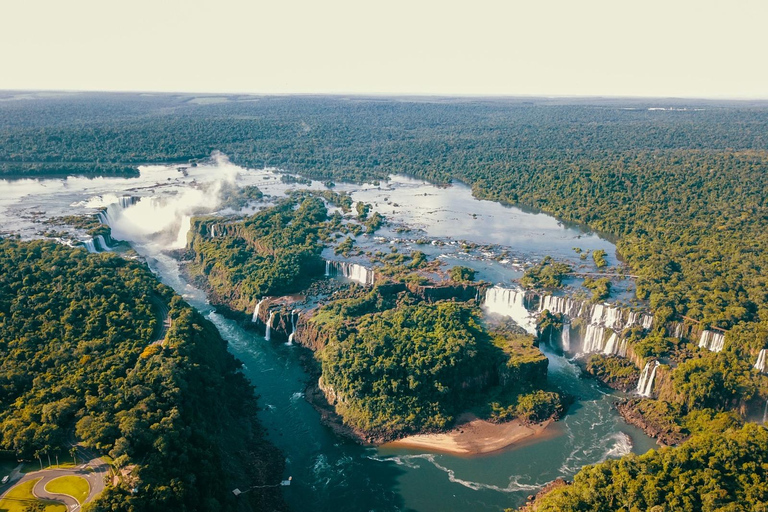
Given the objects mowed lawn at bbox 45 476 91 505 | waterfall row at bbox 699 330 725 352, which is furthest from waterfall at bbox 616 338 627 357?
mowed lawn at bbox 45 476 91 505

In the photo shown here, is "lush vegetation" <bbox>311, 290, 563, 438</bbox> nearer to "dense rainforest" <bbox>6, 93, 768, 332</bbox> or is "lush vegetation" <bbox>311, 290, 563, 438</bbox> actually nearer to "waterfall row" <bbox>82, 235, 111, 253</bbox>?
"dense rainforest" <bbox>6, 93, 768, 332</bbox>

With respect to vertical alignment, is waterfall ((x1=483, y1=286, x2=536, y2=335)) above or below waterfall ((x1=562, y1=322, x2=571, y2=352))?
above

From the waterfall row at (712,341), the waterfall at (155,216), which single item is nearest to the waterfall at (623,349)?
the waterfall row at (712,341)

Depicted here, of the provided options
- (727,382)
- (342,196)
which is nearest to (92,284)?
(727,382)

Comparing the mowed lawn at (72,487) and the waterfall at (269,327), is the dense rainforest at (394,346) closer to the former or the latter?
the waterfall at (269,327)

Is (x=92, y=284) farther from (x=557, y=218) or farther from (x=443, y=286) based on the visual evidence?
(x=557, y=218)
